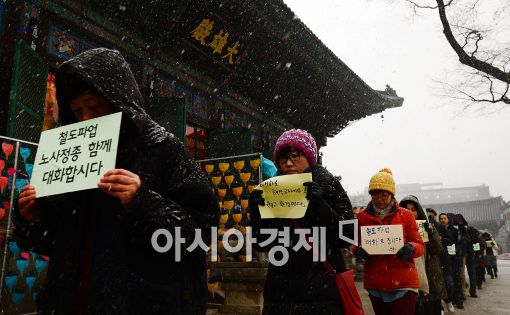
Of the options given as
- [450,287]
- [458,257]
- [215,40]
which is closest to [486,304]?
[458,257]

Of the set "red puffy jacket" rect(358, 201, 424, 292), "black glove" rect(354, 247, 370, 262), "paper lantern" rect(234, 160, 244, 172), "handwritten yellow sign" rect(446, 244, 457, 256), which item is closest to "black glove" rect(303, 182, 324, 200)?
"black glove" rect(354, 247, 370, 262)

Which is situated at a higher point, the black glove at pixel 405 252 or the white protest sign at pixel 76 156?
the white protest sign at pixel 76 156

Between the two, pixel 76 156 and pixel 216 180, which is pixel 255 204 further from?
pixel 216 180

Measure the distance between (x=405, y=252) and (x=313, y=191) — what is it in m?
1.57

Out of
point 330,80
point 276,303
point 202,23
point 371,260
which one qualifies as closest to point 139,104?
point 276,303

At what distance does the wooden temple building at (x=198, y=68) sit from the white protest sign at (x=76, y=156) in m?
3.20

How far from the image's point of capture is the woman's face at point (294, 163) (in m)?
2.57

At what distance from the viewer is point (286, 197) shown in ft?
7.93

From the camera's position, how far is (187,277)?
140 centimetres

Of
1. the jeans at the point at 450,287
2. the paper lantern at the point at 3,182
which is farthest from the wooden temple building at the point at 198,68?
the jeans at the point at 450,287

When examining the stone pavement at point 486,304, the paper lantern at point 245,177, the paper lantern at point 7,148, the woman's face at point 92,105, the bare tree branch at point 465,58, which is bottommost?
the stone pavement at point 486,304

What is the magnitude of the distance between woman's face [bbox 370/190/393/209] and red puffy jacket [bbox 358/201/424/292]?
8 cm

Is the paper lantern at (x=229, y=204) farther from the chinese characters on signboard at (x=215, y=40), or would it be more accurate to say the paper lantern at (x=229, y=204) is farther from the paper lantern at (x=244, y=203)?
the chinese characters on signboard at (x=215, y=40)

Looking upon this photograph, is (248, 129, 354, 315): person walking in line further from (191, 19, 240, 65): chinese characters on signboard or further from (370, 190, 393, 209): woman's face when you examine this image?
(191, 19, 240, 65): chinese characters on signboard
